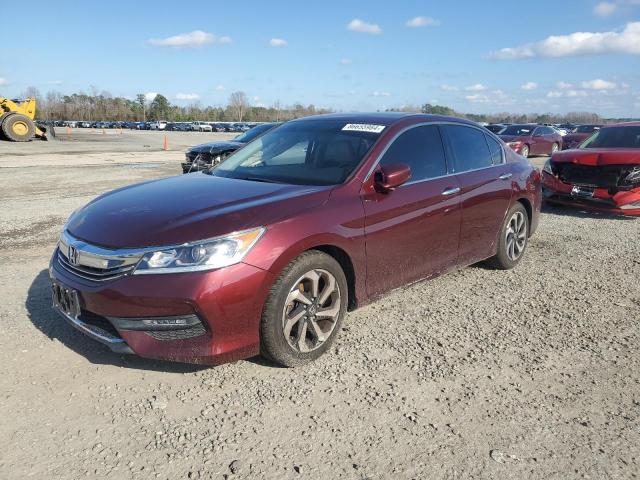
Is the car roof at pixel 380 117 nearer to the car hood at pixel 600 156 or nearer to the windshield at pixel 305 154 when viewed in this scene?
the windshield at pixel 305 154

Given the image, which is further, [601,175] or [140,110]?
[140,110]

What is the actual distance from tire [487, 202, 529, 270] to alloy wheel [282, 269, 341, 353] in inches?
101

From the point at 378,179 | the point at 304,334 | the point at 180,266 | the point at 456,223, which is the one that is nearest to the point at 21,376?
the point at 180,266

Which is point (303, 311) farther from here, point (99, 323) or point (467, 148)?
point (467, 148)

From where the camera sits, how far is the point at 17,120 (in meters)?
28.1

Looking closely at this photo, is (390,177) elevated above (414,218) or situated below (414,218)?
above

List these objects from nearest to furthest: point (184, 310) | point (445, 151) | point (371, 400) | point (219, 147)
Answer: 1. point (184, 310)
2. point (371, 400)
3. point (445, 151)
4. point (219, 147)

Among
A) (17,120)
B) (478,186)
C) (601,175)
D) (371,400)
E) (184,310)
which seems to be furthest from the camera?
(17,120)

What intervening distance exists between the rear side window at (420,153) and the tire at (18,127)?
29.1m

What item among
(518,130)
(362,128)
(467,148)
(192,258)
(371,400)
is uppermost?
(518,130)

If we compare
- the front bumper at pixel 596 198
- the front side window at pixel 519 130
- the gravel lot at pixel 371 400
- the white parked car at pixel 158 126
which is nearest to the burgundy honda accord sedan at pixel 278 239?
the gravel lot at pixel 371 400

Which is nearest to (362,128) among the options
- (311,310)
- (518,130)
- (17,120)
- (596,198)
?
(311,310)

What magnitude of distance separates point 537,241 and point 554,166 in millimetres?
2629

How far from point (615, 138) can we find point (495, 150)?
5.21m
